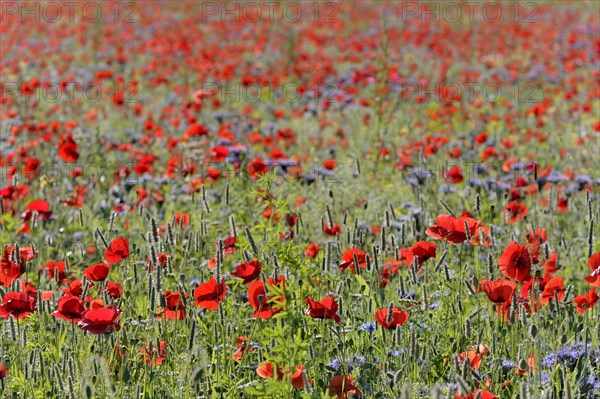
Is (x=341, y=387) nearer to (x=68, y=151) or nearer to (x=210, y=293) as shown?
(x=210, y=293)

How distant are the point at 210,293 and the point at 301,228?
1.65 meters

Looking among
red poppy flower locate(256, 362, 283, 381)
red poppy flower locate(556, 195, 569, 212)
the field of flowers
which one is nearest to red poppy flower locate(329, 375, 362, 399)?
the field of flowers

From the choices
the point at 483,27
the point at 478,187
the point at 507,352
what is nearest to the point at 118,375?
the point at 507,352

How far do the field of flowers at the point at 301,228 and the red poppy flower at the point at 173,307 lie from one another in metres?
0.02

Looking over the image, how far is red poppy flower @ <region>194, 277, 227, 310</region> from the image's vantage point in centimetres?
260

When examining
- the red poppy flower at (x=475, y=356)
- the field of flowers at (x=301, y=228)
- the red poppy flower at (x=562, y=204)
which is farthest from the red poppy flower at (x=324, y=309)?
the red poppy flower at (x=562, y=204)

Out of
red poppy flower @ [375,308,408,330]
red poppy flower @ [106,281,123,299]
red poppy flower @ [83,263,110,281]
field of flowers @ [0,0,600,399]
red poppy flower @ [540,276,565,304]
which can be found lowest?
field of flowers @ [0,0,600,399]

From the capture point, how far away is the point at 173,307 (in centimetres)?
277

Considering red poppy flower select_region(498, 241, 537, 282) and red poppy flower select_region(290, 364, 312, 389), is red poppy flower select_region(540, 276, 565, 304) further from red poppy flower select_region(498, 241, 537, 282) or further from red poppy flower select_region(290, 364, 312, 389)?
red poppy flower select_region(290, 364, 312, 389)

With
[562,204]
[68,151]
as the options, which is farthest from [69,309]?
[562,204]

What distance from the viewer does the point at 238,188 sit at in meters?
4.56

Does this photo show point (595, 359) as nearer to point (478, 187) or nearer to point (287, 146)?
point (478, 187)

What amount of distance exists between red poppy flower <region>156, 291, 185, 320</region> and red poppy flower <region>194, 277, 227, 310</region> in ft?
0.34

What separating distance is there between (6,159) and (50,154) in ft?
1.06
